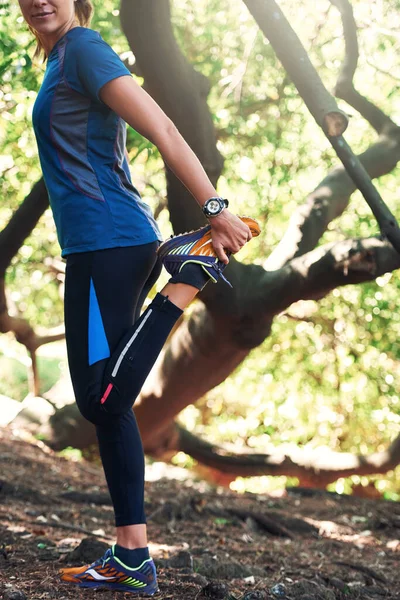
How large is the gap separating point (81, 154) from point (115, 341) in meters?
0.59

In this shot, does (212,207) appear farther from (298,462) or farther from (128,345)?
(298,462)

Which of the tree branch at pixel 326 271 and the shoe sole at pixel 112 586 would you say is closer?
the shoe sole at pixel 112 586

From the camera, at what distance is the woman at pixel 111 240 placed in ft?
7.57

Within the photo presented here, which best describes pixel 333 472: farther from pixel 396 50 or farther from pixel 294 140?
pixel 396 50

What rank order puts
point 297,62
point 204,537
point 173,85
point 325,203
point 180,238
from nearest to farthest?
point 180,238 → point 297,62 → point 204,537 → point 173,85 → point 325,203

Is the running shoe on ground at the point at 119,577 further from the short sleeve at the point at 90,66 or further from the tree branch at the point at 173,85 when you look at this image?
the tree branch at the point at 173,85

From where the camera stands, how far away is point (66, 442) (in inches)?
291

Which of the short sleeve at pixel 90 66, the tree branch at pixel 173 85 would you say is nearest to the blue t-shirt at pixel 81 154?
the short sleeve at pixel 90 66

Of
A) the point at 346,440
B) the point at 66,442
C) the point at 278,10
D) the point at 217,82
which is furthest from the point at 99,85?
the point at 346,440

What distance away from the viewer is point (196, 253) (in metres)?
2.36

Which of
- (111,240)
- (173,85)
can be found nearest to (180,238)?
(111,240)

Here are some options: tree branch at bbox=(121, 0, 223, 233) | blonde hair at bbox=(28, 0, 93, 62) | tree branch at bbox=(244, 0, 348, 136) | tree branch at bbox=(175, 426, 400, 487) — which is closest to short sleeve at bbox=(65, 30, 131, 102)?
blonde hair at bbox=(28, 0, 93, 62)

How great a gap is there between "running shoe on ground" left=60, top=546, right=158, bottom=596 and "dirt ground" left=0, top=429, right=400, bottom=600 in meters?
0.04

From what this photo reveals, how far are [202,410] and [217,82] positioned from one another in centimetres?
547
